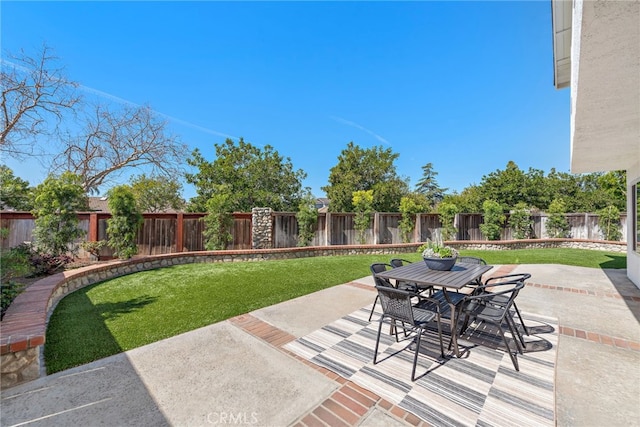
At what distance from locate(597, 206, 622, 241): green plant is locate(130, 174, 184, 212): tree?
23912 millimetres

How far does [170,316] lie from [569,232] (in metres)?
18.2

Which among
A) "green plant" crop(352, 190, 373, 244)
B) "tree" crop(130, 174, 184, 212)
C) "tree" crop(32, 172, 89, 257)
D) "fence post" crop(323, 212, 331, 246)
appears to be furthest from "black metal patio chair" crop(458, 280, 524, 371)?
"tree" crop(130, 174, 184, 212)

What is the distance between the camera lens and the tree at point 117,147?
11148mm

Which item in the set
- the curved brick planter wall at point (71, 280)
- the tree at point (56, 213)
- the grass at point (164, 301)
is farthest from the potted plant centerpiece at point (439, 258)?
the tree at point (56, 213)

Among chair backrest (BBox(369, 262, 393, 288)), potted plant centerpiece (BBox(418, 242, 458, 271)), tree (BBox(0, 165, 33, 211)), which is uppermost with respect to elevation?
tree (BBox(0, 165, 33, 211))

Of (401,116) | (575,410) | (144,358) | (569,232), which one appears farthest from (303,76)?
(569,232)

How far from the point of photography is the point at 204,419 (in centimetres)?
190

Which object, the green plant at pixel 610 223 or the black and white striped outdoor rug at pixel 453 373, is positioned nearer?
the black and white striped outdoor rug at pixel 453 373

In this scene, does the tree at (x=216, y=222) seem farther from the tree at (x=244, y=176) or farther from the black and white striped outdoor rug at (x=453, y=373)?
the tree at (x=244, y=176)

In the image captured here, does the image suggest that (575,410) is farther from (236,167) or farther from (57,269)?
(236,167)

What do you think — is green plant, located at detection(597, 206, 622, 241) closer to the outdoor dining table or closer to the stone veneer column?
the outdoor dining table

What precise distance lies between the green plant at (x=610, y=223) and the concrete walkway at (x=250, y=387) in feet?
42.0

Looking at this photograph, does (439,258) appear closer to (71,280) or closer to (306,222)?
(71,280)

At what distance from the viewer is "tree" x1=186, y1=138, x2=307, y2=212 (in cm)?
1656
